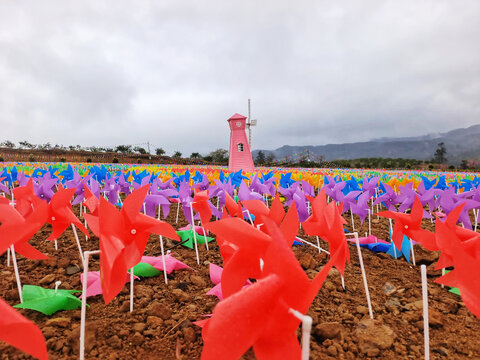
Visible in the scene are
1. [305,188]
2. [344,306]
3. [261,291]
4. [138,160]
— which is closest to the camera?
[261,291]

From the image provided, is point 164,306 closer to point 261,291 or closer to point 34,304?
point 34,304

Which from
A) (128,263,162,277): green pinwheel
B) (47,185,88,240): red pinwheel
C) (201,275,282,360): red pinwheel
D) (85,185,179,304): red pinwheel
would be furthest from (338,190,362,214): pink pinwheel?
(201,275,282,360): red pinwheel

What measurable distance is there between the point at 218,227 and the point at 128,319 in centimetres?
84

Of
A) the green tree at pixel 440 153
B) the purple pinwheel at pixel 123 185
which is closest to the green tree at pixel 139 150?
the purple pinwheel at pixel 123 185

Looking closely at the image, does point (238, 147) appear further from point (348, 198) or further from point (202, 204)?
point (202, 204)

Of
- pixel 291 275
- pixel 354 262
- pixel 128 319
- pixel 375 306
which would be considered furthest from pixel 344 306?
pixel 291 275

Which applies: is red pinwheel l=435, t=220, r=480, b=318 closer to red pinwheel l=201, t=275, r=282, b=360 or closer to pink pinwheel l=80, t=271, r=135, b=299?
red pinwheel l=201, t=275, r=282, b=360

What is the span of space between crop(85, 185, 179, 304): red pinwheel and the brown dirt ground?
374 millimetres

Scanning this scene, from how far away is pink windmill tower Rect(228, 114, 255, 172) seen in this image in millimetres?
10789

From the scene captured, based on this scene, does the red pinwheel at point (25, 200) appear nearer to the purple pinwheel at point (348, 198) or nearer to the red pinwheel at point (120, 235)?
the red pinwheel at point (120, 235)

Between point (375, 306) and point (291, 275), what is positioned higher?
point (291, 275)

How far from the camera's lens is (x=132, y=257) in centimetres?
A: 90

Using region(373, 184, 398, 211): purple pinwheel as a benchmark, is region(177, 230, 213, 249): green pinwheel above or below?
below

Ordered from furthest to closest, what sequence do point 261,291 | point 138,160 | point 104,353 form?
point 138,160 → point 104,353 → point 261,291
